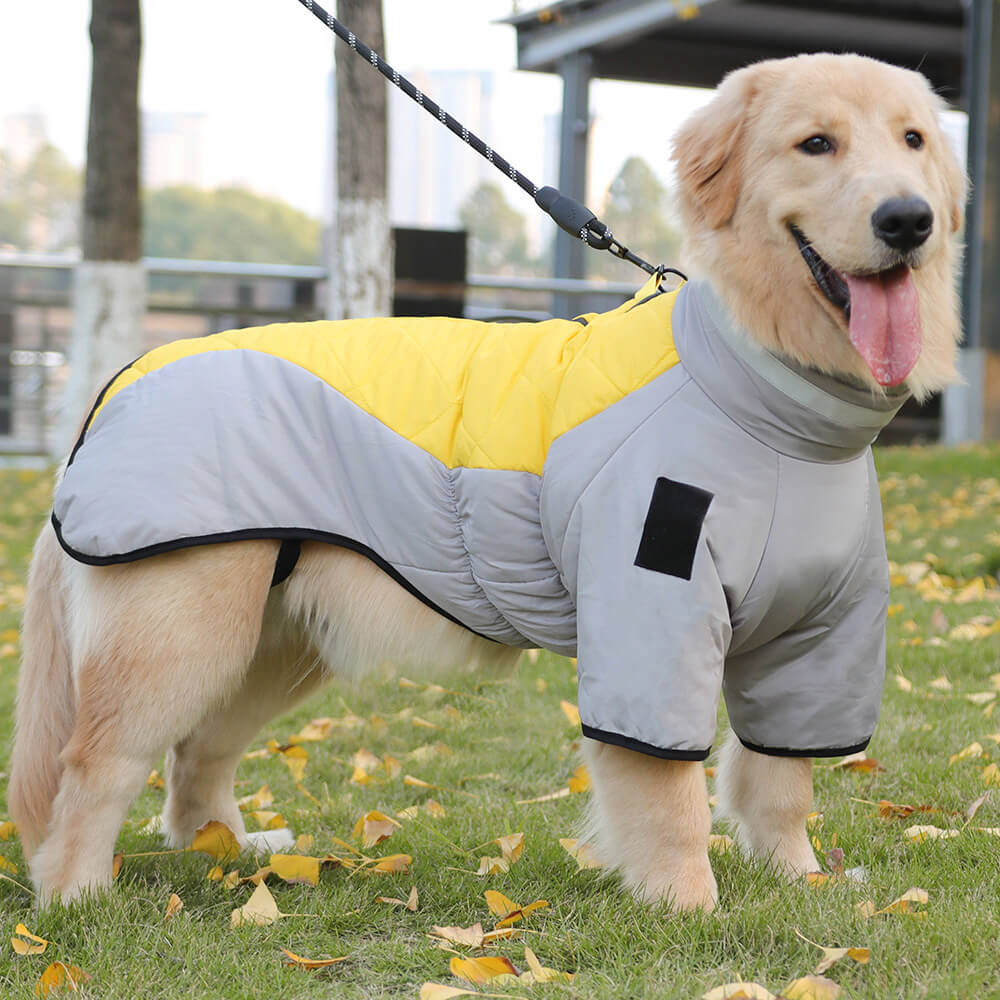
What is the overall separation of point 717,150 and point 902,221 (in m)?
0.47

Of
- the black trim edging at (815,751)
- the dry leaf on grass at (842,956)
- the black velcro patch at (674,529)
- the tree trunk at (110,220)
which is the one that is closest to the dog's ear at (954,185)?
the black velcro patch at (674,529)

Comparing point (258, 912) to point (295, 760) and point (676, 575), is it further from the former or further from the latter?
point (295, 760)

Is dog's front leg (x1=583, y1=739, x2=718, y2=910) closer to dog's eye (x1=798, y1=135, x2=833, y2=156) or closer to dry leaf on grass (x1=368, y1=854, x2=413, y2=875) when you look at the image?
dry leaf on grass (x1=368, y1=854, x2=413, y2=875)

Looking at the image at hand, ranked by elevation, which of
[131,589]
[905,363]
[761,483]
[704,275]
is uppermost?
[704,275]

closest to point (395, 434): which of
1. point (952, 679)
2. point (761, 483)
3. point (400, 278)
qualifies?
point (761, 483)

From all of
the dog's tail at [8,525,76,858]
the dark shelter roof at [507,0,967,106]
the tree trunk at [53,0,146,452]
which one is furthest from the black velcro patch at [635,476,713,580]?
the dark shelter roof at [507,0,967,106]

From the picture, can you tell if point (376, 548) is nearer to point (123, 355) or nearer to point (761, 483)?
point (761, 483)

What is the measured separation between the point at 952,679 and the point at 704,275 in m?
2.86

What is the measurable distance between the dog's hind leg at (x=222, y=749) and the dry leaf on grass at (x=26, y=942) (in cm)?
83

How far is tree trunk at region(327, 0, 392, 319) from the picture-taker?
828cm

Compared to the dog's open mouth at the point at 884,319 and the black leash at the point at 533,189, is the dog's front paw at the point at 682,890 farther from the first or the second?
the black leash at the point at 533,189

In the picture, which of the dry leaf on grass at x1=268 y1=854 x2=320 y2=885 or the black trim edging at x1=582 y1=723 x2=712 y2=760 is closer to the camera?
the black trim edging at x1=582 y1=723 x2=712 y2=760

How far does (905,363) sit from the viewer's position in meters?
2.63

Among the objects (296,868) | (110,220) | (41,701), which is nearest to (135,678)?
(41,701)
